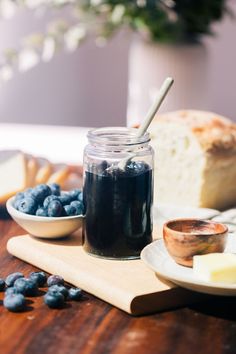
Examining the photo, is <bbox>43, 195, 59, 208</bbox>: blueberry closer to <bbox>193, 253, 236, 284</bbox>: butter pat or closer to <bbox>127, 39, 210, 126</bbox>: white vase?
<bbox>193, 253, 236, 284</bbox>: butter pat

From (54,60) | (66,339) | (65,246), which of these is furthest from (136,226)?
(54,60)

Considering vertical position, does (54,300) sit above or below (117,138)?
below

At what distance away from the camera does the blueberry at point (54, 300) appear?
1.43m

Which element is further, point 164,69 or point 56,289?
point 164,69

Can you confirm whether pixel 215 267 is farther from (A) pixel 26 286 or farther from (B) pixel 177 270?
(A) pixel 26 286

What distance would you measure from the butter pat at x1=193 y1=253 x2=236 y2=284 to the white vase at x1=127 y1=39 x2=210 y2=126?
6.54 feet

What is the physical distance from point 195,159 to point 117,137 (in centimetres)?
71

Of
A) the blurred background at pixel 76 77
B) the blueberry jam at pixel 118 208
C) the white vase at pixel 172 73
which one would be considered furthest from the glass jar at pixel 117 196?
the blurred background at pixel 76 77

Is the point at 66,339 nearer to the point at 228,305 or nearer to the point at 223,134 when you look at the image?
the point at 228,305

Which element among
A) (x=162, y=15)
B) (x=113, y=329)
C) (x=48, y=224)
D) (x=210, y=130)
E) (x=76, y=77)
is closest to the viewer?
(x=113, y=329)

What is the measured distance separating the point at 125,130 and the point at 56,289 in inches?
16.8

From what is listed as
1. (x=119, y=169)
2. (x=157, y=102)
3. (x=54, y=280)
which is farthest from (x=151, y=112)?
(x=54, y=280)

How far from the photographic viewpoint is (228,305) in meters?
1.47

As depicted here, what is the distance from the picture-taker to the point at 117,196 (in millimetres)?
1636
